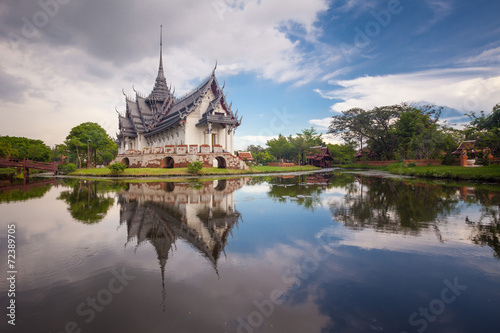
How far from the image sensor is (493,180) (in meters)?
18.0

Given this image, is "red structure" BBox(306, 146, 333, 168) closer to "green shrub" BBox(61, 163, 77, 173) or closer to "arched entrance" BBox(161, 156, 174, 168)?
"arched entrance" BBox(161, 156, 174, 168)

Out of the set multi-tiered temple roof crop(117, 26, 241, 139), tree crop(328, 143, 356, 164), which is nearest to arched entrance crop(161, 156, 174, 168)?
multi-tiered temple roof crop(117, 26, 241, 139)

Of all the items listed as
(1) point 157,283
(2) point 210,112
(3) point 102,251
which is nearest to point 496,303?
(1) point 157,283

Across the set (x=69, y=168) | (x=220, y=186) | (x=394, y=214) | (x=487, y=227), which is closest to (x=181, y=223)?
(x=394, y=214)

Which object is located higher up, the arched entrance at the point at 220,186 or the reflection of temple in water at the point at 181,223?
the arched entrance at the point at 220,186

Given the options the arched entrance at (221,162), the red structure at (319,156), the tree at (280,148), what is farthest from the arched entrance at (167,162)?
the red structure at (319,156)

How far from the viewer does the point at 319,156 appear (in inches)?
2371

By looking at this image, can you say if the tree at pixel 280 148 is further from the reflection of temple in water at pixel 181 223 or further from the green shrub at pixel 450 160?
the reflection of temple in water at pixel 181 223

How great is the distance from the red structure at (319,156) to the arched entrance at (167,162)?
116 ft

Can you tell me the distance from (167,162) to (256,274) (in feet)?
102

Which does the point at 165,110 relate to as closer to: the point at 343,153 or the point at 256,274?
the point at 256,274

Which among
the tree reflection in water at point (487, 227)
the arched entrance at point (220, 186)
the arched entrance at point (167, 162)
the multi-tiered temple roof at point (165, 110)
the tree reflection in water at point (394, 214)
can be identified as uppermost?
the multi-tiered temple roof at point (165, 110)

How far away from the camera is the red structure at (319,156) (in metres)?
58.4

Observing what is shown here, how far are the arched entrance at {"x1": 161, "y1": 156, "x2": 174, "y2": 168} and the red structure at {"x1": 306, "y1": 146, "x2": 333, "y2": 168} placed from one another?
35.4 metres
